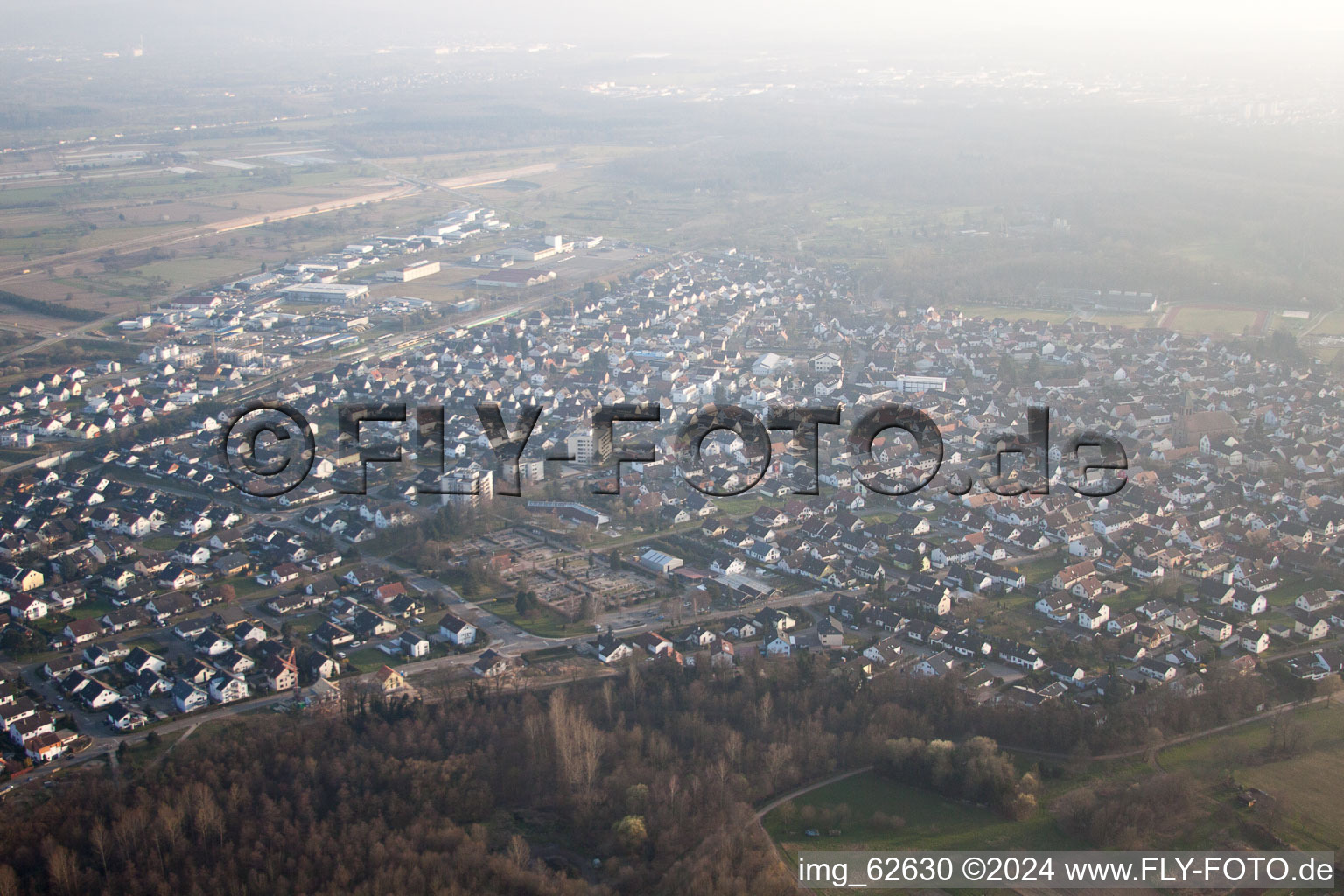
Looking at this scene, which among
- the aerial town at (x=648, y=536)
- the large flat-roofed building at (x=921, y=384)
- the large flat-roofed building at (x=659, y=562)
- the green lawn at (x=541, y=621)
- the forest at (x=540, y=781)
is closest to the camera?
the forest at (x=540, y=781)

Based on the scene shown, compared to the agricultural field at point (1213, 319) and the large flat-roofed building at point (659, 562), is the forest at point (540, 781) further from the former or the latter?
the agricultural field at point (1213, 319)

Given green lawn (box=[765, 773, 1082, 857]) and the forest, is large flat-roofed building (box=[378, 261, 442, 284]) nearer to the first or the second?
the forest

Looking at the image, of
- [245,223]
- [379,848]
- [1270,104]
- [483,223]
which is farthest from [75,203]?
[1270,104]

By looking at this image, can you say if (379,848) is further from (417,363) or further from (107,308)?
(107,308)

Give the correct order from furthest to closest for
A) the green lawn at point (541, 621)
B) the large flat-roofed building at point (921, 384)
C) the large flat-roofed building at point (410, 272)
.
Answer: the large flat-roofed building at point (410, 272) → the large flat-roofed building at point (921, 384) → the green lawn at point (541, 621)

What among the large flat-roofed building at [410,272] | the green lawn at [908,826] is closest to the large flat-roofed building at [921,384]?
the green lawn at [908,826]

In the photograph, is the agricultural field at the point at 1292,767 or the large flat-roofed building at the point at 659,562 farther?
the large flat-roofed building at the point at 659,562

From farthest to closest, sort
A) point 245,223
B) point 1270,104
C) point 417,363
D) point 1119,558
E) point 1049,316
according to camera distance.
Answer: point 1270,104 → point 245,223 → point 1049,316 → point 417,363 → point 1119,558

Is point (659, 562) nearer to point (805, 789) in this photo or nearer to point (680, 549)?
point (680, 549)

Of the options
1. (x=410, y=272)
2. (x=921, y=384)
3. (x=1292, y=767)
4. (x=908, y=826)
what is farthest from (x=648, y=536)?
(x=410, y=272)
